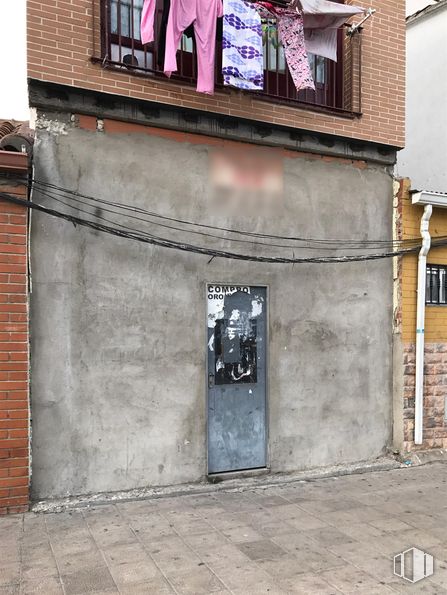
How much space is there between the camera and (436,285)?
766cm

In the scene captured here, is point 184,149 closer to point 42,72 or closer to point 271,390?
point 42,72

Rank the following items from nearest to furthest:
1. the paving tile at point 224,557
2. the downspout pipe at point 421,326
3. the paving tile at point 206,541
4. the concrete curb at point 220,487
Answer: the paving tile at point 224,557, the paving tile at point 206,541, the concrete curb at point 220,487, the downspout pipe at point 421,326

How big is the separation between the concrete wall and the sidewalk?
613 centimetres

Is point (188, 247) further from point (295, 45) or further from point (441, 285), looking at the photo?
point (441, 285)

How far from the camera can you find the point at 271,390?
647cm

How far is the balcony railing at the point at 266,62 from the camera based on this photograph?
5.98 m

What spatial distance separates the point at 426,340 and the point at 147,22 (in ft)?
18.2

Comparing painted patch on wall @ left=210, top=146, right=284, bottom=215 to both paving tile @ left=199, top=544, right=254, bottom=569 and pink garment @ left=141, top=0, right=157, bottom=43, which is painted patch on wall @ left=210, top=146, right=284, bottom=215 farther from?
paving tile @ left=199, top=544, right=254, bottom=569

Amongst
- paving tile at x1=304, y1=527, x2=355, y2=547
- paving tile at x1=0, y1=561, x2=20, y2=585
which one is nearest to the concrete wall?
paving tile at x1=304, y1=527, x2=355, y2=547

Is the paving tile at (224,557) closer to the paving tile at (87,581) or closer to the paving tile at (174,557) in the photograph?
the paving tile at (174,557)

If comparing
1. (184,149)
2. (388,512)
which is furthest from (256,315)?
(388,512)

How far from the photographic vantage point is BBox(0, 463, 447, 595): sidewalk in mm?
3896

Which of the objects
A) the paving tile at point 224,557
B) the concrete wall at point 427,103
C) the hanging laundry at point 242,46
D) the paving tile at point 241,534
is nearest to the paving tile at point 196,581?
the paving tile at point 224,557

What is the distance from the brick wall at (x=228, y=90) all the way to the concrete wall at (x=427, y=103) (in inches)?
93.9
